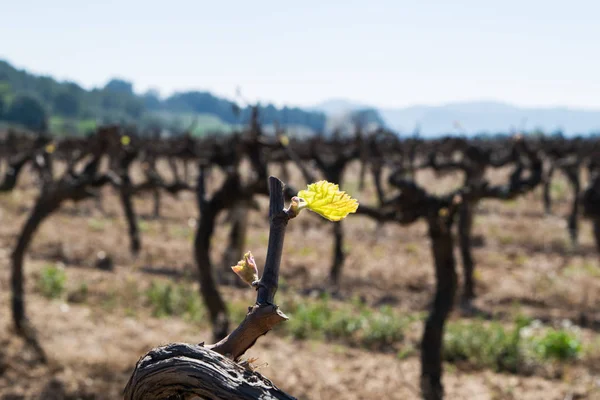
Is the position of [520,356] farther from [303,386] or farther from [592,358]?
[303,386]

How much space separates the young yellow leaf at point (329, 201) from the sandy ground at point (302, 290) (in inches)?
218

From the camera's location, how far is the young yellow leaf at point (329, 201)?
117 cm

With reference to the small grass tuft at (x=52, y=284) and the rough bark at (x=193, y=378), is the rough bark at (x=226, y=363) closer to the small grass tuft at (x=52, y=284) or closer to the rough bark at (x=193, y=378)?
the rough bark at (x=193, y=378)

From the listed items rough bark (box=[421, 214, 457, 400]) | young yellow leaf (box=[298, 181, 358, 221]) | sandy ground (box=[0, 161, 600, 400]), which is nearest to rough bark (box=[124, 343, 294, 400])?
young yellow leaf (box=[298, 181, 358, 221])

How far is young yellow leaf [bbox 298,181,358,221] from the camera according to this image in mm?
1167

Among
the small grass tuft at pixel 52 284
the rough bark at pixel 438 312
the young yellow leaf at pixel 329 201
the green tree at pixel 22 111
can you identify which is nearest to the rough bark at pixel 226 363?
the young yellow leaf at pixel 329 201

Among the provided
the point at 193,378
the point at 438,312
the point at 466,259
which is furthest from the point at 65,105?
the point at 193,378

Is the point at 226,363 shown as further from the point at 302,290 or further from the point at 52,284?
the point at 302,290

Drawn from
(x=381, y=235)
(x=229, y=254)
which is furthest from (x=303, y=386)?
(x=381, y=235)

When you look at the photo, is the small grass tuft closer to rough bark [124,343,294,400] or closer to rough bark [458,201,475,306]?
rough bark [458,201,475,306]

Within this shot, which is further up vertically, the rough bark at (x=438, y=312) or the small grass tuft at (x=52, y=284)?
the rough bark at (x=438, y=312)

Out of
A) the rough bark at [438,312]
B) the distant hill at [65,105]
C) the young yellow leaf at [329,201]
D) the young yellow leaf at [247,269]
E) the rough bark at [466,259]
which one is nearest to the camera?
the young yellow leaf at [329,201]

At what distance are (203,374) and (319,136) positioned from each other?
102ft

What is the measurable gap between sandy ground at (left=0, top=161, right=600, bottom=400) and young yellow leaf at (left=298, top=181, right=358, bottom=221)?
553 centimetres
